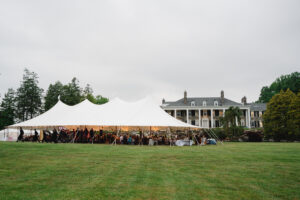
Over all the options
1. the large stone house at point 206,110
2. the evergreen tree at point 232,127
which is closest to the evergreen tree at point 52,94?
the large stone house at point 206,110

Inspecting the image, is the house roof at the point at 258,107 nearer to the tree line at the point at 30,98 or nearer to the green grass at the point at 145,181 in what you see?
the tree line at the point at 30,98

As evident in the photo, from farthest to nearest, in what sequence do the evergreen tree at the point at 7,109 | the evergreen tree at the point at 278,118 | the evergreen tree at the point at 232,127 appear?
the evergreen tree at the point at 7,109 < the evergreen tree at the point at 278,118 < the evergreen tree at the point at 232,127

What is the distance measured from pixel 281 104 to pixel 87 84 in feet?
138

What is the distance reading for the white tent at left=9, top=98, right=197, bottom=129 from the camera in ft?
60.4

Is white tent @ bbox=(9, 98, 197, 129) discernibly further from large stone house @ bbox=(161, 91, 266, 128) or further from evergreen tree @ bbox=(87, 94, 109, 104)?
evergreen tree @ bbox=(87, 94, 109, 104)

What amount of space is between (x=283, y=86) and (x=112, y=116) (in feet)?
153

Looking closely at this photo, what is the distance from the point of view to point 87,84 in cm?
5831

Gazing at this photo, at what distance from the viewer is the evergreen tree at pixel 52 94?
47.7 m

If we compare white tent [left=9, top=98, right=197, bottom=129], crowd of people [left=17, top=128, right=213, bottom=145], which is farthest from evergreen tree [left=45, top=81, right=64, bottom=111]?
crowd of people [left=17, top=128, right=213, bottom=145]

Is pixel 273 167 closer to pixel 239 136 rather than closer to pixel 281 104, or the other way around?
pixel 239 136

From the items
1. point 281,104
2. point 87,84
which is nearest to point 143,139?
point 281,104

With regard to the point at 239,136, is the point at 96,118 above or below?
above

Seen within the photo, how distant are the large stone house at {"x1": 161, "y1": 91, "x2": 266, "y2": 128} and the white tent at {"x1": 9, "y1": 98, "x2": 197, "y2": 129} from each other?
32625 mm

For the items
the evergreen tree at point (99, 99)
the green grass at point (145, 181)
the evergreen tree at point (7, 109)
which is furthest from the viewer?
the evergreen tree at point (99, 99)
